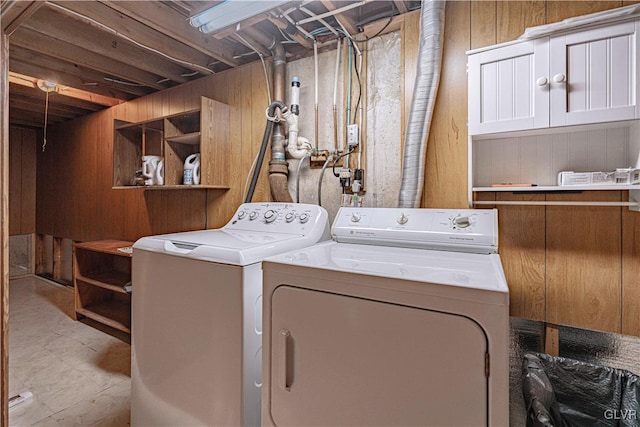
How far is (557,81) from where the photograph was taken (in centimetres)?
128

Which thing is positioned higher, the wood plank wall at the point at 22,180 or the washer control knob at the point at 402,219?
the wood plank wall at the point at 22,180

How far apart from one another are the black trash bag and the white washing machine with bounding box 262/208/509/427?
1.99 feet

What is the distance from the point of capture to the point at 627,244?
1.39 meters

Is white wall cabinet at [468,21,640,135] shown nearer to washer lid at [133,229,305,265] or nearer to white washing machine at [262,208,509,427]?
white washing machine at [262,208,509,427]

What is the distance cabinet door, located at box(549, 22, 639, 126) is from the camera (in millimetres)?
1188

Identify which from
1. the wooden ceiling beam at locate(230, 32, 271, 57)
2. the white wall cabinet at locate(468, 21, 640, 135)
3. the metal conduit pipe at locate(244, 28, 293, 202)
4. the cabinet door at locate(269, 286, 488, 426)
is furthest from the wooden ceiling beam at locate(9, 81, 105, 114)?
the white wall cabinet at locate(468, 21, 640, 135)

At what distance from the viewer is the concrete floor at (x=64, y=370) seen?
6.09ft

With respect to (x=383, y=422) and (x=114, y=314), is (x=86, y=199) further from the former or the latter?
(x=383, y=422)

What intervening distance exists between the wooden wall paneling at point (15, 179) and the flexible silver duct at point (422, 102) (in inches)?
226

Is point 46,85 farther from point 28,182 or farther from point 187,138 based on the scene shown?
point 28,182

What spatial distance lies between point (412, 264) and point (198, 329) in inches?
36.5

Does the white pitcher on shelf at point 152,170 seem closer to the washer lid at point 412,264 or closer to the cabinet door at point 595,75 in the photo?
the washer lid at point 412,264

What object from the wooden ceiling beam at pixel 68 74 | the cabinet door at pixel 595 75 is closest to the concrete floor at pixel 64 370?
the wooden ceiling beam at pixel 68 74

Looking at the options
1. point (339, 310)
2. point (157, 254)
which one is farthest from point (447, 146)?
point (157, 254)
